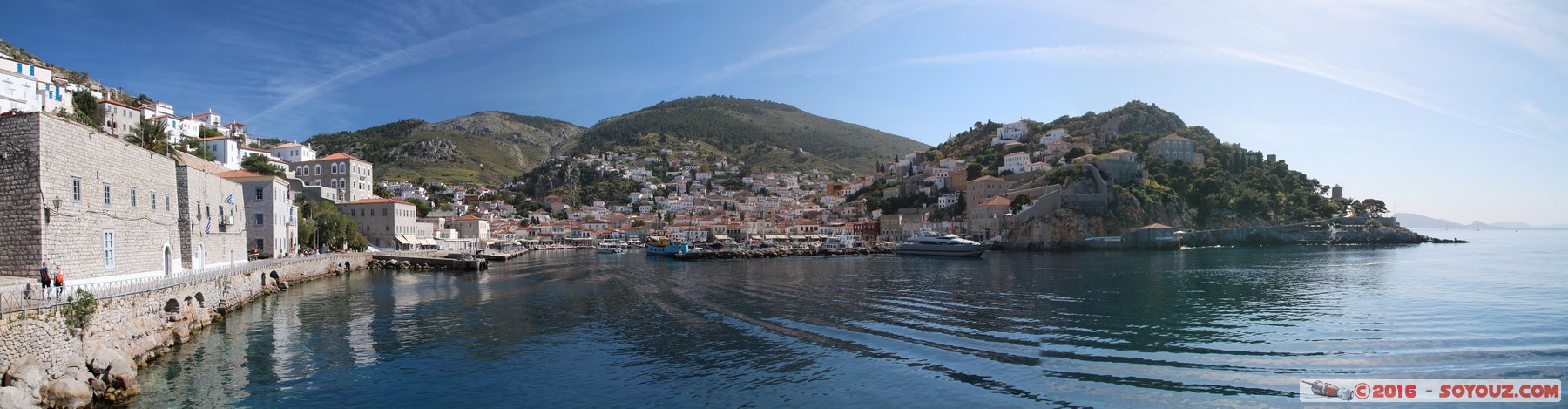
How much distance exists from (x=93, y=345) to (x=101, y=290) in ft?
5.50

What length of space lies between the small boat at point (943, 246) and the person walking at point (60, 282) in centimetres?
4946

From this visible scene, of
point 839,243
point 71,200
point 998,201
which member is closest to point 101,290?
point 71,200

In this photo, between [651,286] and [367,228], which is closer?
[651,286]

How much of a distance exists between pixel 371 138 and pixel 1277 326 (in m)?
153

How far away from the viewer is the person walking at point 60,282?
1128cm

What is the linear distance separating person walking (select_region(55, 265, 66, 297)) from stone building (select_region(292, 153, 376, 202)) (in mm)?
46187

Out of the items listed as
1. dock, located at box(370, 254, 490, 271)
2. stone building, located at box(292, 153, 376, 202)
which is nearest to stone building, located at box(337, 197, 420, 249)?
stone building, located at box(292, 153, 376, 202)

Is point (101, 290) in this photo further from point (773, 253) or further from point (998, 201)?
point (998, 201)

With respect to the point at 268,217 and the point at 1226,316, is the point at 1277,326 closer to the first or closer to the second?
the point at 1226,316

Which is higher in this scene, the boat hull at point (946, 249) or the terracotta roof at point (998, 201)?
the terracotta roof at point (998, 201)

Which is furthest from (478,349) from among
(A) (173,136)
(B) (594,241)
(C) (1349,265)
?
(B) (594,241)

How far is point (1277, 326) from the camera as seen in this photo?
16.2 meters

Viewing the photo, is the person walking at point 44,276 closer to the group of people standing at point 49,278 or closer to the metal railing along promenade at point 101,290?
the group of people standing at point 49,278

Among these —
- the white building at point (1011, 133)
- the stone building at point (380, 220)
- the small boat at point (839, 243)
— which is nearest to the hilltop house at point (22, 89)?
the stone building at point (380, 220)
